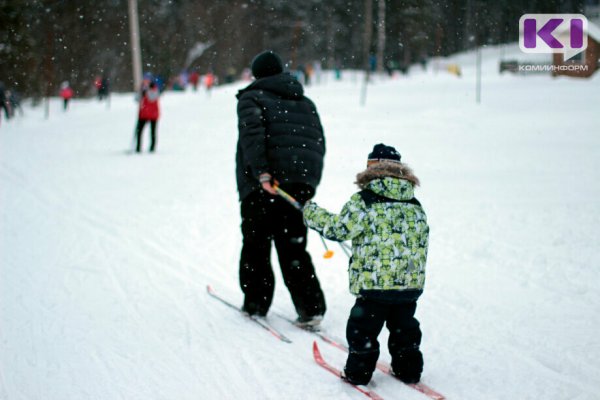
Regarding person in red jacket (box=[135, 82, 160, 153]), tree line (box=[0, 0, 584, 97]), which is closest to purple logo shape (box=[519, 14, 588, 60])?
person in red jacket (box=[135, 82, 160, 153])

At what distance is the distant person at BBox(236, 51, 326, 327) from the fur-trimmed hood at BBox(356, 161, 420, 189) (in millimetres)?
876

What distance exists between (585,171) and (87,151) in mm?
11842

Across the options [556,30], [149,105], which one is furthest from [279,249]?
[556,30]

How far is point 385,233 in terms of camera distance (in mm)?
3150

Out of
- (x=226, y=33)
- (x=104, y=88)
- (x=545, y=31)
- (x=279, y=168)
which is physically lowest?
(x=279, y=168)

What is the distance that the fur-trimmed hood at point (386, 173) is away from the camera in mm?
3180

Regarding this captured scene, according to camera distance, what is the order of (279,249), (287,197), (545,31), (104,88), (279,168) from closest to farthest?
1. (287,197)
2. (279,168)
3. (279,249)
4. (545,31)
5. (104,88)

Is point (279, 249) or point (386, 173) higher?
point (386, 173)

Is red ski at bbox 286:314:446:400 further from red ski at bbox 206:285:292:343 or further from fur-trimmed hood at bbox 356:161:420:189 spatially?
fur-trimmed hood at bbox 356:161:420:189

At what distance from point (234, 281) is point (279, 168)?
192 cm

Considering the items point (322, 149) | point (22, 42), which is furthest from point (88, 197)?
point (22, 42)

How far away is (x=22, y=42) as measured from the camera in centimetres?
3303

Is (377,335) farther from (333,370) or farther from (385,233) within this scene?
(385,233)

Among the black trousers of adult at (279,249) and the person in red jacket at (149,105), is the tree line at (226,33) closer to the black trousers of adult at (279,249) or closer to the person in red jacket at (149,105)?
the person in red jacket at (149,105)
